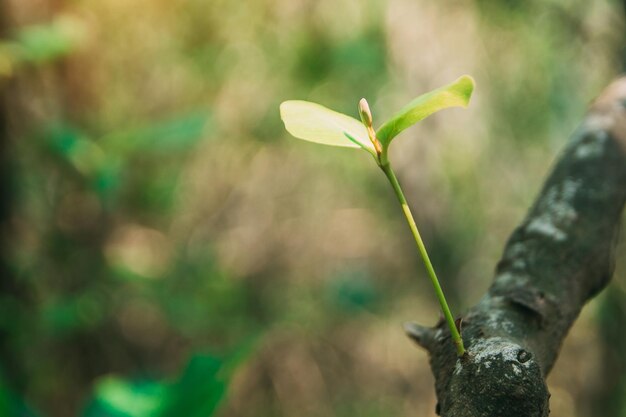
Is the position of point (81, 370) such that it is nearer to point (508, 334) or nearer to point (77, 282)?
point (77, 282)

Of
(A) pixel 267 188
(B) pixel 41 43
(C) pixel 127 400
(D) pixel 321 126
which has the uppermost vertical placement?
(D) pixel 321 126

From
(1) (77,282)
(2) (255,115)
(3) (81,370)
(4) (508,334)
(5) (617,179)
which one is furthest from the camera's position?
(2) (255,115)

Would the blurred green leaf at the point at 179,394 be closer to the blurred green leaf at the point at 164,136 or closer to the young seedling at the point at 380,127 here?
the young seedling at the point at 380,127

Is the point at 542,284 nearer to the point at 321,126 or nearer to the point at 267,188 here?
the point at 321,126

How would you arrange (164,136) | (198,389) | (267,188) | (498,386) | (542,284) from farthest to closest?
(267,188) → (164,136) → (198,389) → (542,284) → (498,386)

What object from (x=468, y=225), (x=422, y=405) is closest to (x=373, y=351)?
(x=422, y=405)

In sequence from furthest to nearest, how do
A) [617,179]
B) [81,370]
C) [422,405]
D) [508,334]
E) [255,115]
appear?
[422,405] < [255,115] < [81,370] < [617,179] < [508,334]

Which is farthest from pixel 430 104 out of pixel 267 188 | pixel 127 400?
pixel 267 188

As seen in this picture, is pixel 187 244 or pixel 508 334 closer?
pixel 508 334
